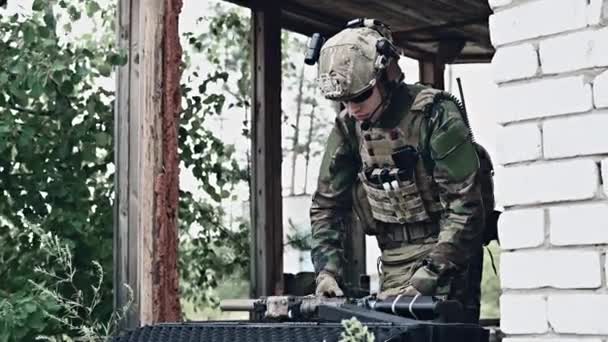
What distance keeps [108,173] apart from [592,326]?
391 cm

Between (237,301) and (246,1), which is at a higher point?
(246,1)

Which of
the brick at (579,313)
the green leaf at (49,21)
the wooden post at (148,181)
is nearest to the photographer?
the brick at (579,313)

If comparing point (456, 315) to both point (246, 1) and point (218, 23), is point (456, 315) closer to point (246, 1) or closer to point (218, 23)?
point (246, 1)

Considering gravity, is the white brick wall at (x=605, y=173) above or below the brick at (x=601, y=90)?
below

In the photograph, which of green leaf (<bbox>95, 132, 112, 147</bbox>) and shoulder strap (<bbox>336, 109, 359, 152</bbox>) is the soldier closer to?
shoulder strap (<bbox>336, 109, 359, 152</bbox>)

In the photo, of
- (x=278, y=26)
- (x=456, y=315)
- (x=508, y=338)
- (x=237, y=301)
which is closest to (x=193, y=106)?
(x=278, y=26)

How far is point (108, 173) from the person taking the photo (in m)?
6.34

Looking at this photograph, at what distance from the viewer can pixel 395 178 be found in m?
4.33

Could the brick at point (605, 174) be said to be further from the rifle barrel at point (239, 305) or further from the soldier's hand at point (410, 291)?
the rifle barrel at point (239, 305)

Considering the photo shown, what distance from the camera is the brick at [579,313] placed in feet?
9.21

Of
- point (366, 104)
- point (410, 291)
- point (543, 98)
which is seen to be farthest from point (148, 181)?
point (543, 98)

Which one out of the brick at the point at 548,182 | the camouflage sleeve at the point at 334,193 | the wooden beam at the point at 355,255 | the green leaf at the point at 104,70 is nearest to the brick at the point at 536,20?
the brick at the point at 548,182

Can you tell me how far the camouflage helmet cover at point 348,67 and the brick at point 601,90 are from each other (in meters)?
1.42

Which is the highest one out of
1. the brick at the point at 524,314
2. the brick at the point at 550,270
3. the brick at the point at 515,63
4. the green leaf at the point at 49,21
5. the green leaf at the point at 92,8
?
the green leaf at the point at 92,8
